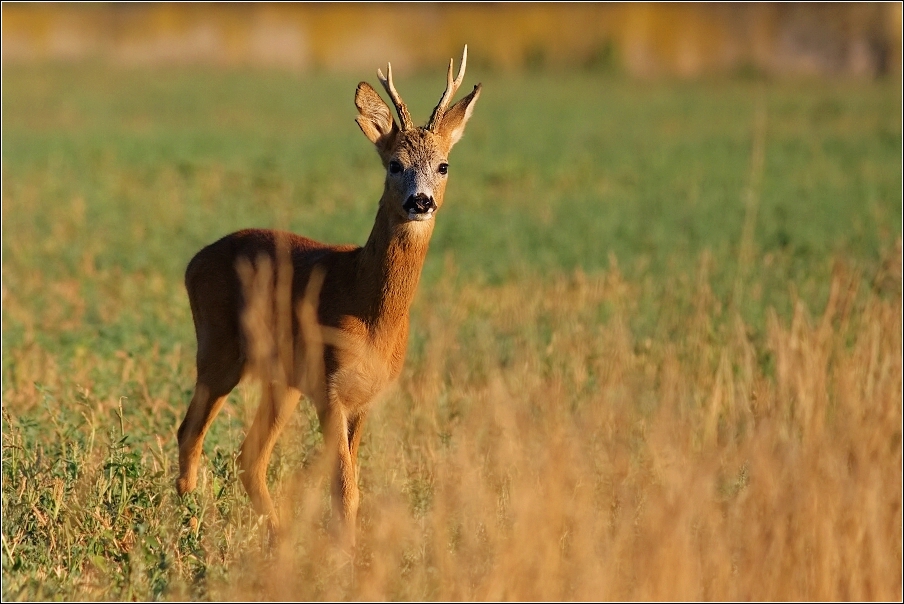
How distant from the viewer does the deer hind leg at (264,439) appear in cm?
657

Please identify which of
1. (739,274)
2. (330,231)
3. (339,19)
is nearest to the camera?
(739,274)

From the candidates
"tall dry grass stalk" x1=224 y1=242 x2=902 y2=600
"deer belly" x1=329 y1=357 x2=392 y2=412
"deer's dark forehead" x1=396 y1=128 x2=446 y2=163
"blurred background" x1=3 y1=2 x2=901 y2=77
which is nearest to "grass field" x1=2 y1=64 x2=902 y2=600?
"tall dry grass stalk" x1=224 y1=242 x2=902 y2=600

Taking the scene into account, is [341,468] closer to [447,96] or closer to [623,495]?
[623,495]

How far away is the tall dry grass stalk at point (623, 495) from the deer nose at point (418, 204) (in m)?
0.66

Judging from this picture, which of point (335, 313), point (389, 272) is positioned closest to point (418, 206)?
point (389, 272)

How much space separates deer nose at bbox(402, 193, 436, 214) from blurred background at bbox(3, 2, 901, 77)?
43.0m

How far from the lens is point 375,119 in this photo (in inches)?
272

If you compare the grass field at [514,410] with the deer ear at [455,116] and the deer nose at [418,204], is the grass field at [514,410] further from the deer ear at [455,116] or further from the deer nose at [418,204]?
the deer ear at [455,116]

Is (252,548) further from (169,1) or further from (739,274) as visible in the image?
(169,1)

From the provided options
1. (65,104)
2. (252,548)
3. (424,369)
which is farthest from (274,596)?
(65,104)

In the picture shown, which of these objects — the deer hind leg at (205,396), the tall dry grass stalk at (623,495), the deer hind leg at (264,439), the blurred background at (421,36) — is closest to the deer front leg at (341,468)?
the tall dry grass stalk at (623,495)

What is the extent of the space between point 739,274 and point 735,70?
3818cm

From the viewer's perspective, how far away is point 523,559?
512cm

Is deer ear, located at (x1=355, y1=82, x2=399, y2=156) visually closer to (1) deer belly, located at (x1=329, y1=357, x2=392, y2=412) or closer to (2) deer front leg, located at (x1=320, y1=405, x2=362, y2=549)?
(1) deer belly, located at (x1=329, y1=357, x2=392, y2=412)
